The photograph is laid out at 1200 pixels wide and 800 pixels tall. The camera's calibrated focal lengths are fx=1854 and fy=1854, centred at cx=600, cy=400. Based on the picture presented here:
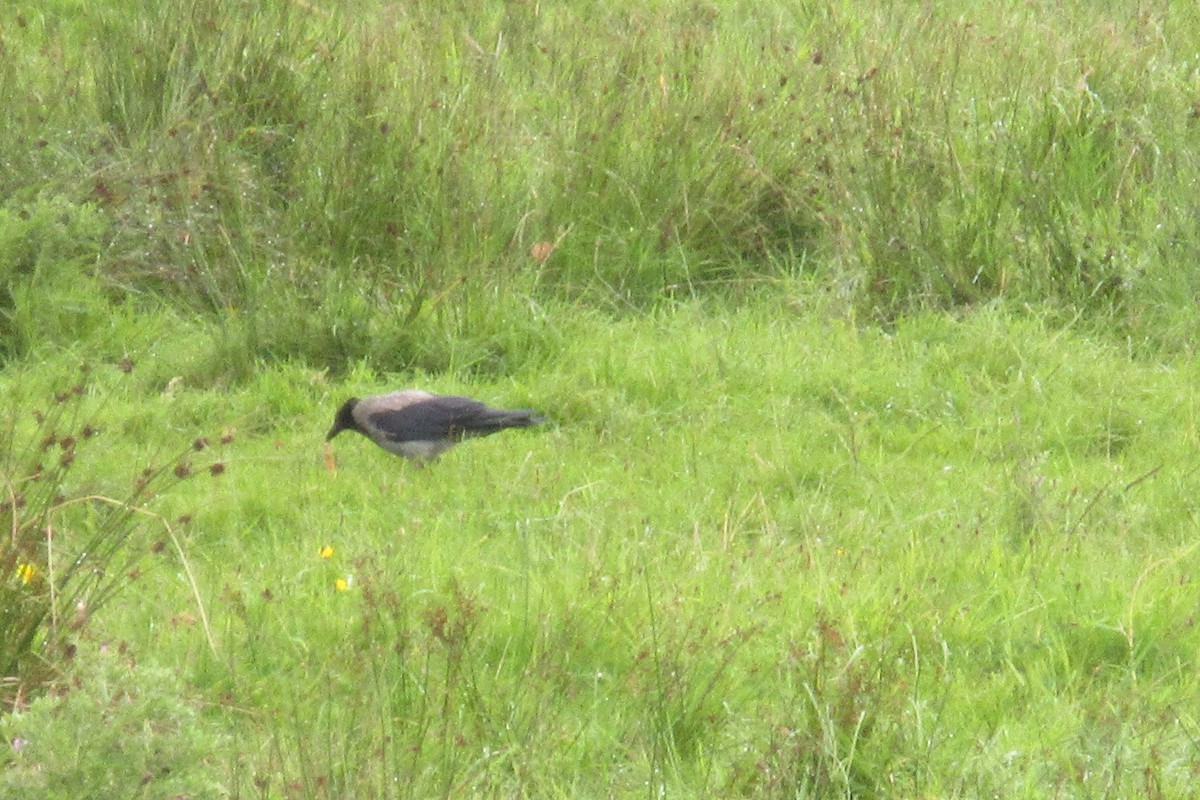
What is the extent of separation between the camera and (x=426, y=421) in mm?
6062

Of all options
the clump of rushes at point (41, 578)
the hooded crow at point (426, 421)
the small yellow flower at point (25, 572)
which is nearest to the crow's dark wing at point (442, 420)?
the hooded crow at point (426, 421)

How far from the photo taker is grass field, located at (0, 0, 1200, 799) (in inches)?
A: 148

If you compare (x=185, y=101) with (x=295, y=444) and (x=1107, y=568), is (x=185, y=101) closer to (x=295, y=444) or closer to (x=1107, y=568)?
(x=295, y=444)

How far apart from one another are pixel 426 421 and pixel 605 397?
71cm

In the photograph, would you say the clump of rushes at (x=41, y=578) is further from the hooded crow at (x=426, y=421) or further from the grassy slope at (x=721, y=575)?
the hooded crow at (x=426, y=421)

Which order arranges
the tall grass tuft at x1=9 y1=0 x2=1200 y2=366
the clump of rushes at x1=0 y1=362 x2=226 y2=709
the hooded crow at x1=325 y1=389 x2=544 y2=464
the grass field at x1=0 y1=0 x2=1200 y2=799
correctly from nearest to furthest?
the clump of rushes at x1=0 y1=362 x2=226 y2=709, the grass field at x1=0 y1=0 x2=1200 y2=799, the hooded crow at x1=325 y1=389 x2=544 y2=464, the tall grass tuft at x1=9 y1=0 x2=1200 y2=366

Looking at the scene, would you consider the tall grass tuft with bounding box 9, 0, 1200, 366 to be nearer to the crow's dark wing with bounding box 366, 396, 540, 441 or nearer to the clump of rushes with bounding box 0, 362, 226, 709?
the crow's dark wing with bounding box 366, 396, 540, 441

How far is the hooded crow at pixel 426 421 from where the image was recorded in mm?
6027

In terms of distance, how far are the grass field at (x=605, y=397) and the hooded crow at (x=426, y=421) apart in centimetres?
10

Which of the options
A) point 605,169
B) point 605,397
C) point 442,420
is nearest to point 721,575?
point 442,420

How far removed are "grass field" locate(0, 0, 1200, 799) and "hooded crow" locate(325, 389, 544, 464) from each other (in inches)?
4.0

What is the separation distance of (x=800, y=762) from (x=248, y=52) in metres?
5.66

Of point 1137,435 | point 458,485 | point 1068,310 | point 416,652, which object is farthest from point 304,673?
point 1068,310

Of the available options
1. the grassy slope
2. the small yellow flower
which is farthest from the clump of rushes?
the grassy slope
